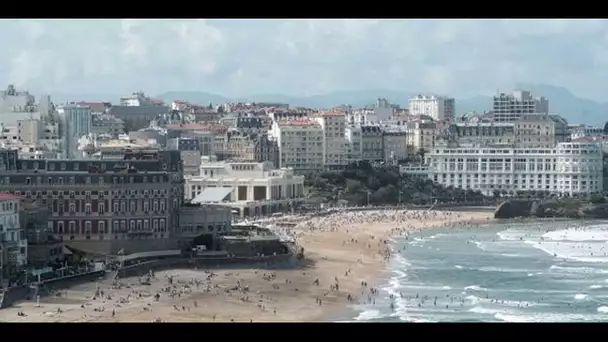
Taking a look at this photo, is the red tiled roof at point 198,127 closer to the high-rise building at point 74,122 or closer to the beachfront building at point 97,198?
the high-rise building at point 74,122

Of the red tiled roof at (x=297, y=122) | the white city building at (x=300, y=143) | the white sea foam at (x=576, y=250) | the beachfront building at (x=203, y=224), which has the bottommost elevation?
the white sea foam at (x=576, y=250)

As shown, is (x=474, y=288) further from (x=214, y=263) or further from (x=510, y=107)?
(x=510, y=107)

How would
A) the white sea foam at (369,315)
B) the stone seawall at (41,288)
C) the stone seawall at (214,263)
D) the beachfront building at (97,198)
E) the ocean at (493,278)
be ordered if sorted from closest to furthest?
A: the white sea foam at (369,315)
the stone seawall at (41,288)
the ocean at (493,278)
the stone seawall at (214,263)
the beachfront building at (97,198)

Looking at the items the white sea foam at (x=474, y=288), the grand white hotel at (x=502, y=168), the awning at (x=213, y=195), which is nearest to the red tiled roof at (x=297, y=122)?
the grand white hotel at (x=502, y=168)

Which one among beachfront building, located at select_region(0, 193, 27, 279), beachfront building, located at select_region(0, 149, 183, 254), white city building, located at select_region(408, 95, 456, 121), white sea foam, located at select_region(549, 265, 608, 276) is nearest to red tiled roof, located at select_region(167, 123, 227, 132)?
beachfront building, located at select_region(0, 149, 183, 254)

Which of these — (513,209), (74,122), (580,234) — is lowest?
(580,234)

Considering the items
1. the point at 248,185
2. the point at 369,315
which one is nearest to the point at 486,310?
the point at 369,315

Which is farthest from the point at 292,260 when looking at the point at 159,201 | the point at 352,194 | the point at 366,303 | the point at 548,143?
the point at 548,143
